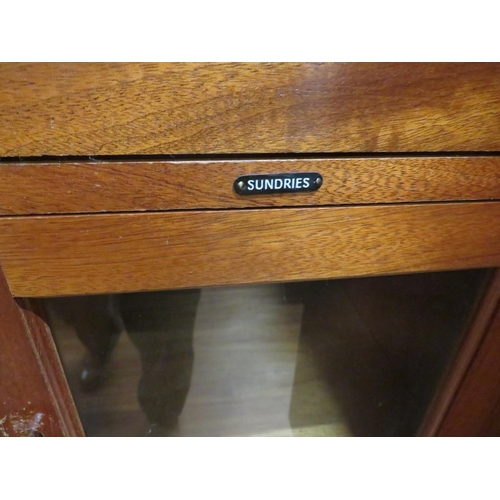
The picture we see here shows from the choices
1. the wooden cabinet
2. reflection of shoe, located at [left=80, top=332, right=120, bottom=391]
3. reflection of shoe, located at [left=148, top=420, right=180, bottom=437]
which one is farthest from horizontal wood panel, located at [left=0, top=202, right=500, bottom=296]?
reflection of shoe, located at [left=148, top=420, right=180, bottom=437]

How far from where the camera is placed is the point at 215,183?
35 cm

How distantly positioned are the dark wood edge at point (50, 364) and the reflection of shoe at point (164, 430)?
0.30ft

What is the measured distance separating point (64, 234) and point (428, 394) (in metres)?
0.48

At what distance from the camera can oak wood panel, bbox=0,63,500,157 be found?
0.99ft

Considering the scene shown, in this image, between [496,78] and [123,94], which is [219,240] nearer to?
[123,94]

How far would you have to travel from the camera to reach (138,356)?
507 millimetres

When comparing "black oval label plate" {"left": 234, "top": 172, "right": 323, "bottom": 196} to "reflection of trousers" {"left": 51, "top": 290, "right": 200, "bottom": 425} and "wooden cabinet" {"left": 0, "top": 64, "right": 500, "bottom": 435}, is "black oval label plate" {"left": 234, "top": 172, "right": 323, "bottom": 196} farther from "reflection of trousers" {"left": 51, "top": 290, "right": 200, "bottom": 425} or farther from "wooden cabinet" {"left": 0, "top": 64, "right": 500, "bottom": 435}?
"reflection of trousers" {"left": 51, "top": 290, "right": 200, "bottom": 425}

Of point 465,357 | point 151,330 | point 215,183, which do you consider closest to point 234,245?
point 215,183

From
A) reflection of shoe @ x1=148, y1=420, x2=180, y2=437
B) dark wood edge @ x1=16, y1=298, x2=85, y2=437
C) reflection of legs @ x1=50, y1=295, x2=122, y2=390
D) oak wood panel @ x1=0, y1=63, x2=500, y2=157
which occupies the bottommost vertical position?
reflection of shoe @ x1=148, y1=420, x2=180, y2=437

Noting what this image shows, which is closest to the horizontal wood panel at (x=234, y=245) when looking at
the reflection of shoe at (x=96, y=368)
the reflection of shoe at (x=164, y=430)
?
the reflection of shoe at (x=96, y=368)

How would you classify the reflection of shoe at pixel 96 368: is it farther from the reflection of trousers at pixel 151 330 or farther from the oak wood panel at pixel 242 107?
the oak wood panel at pixel 242 107

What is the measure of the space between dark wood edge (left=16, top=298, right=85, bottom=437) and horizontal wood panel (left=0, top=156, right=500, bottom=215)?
0.11m

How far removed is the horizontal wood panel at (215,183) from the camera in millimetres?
334

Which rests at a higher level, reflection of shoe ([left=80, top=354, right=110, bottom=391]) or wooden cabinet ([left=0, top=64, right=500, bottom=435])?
wooden cabinet ([left=0, top=64, right=500, bottom=435])
